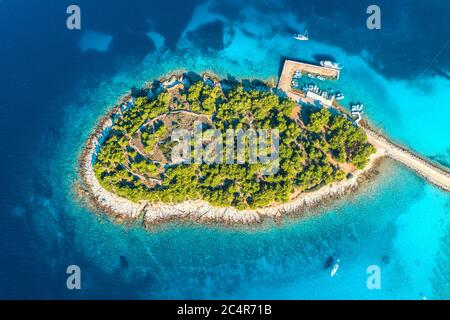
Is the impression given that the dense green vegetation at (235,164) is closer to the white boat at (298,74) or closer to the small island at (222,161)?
the small island at (222,161)

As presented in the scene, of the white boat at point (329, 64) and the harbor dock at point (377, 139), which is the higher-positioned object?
the white boat at point (329, 64)

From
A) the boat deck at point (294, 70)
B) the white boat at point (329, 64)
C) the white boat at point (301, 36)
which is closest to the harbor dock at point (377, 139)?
the boat deck at point (294, 70)

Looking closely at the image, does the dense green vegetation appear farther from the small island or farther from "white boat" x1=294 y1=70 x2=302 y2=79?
"white boat" x1=294 y1=70 x2=302 y2=79

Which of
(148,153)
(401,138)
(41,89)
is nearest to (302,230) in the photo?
(401,138)


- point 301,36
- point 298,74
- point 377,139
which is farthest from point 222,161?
point 377,139

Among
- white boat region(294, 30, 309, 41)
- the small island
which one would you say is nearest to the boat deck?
the small island

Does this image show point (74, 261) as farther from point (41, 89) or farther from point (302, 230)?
point (302, 230)
